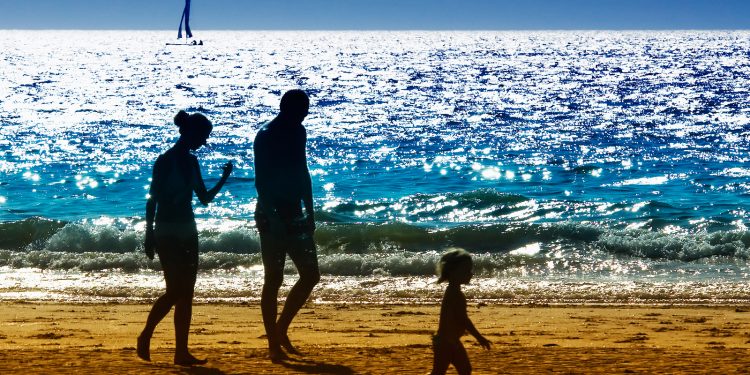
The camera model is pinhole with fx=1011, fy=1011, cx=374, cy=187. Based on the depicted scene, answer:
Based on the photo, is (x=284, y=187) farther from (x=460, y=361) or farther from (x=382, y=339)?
(x=382, y=339)

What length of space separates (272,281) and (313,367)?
65cm

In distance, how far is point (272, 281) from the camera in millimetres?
6727

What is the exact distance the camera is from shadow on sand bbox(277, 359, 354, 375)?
249 inches

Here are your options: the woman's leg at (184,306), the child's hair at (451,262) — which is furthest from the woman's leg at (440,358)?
the woman's leg at (184,306)

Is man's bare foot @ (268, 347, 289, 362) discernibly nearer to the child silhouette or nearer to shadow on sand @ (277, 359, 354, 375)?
shadow on sand @ (277, 359, 354, 375)

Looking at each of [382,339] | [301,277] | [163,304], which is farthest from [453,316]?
[382,339]

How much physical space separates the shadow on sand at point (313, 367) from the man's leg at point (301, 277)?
0.30 metres

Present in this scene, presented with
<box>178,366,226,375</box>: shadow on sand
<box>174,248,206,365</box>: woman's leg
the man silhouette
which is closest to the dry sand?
<box>178,366,226,375</box>: shadow on sand

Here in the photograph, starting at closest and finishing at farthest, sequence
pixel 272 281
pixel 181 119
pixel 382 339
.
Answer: pixel 181 119, pixel 272 281, pixel 382 339

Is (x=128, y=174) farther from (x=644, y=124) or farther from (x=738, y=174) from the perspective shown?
(x=644, y=124)

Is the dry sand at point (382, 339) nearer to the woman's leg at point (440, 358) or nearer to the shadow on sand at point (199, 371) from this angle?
the shadow on sand at point (199, 371)

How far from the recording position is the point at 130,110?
45188mm

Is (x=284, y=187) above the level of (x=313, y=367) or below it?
above

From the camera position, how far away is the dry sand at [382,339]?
6.54 meters
